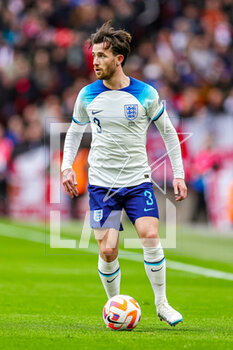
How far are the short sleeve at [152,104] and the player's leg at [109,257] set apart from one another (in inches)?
42.1

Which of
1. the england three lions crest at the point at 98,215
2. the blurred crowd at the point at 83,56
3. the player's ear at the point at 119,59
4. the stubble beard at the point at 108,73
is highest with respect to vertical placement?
the blurred crowd at the point at 83,56

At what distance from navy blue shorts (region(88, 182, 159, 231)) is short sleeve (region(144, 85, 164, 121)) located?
1.99 feet

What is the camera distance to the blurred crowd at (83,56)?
21.4 metres

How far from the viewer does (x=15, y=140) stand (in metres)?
21.6

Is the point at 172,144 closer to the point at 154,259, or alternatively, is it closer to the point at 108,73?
the point at 108,73

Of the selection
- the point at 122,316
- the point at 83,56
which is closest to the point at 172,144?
the point at 122,316

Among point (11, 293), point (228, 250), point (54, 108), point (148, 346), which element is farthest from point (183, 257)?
point (148, 346)

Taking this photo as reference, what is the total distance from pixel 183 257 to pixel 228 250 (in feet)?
4.52

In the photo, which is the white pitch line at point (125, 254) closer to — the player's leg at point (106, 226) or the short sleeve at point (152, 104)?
the player's leg at point (106, 226)

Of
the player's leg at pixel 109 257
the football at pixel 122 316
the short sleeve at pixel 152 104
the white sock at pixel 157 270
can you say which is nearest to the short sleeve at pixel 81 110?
the short sleeve at pixel 152 104

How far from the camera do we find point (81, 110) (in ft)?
23.5

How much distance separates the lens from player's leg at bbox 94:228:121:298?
270 inches

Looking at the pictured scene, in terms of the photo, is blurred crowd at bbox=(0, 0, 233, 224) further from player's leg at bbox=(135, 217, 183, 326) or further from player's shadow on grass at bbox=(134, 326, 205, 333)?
player's shadow on grass at bbox=(134, 326, 205, 333)

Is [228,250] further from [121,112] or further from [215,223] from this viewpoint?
[121,112]
